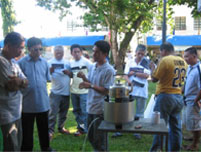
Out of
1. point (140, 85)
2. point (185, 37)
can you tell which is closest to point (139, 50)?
point (140, 85)

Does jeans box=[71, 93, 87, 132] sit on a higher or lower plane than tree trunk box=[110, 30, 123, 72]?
lower

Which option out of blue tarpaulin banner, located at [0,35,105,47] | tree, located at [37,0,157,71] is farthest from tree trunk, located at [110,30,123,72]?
blue tarpaulin banner, located at [0,35,105,47]

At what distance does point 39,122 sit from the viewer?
12.0ft

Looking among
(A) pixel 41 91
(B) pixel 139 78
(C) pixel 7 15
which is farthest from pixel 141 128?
(C) pixel 7 15

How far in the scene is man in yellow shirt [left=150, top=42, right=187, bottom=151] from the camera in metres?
3.43

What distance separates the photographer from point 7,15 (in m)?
14.9

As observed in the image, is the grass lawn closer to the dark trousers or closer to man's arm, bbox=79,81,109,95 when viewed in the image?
the dark trousers

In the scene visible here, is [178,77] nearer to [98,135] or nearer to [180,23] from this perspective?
[98,135]

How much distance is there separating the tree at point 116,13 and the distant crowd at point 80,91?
944cm

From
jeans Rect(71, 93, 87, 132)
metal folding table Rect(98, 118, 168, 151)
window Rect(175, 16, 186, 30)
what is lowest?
jeans Rect(71, 93, 87, 132)

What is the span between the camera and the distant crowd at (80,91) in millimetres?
2725

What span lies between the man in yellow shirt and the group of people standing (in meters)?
0.83

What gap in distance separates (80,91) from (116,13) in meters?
10.7

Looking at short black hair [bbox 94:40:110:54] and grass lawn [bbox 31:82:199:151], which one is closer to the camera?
short black hair [bbox 94:40:110:54]
